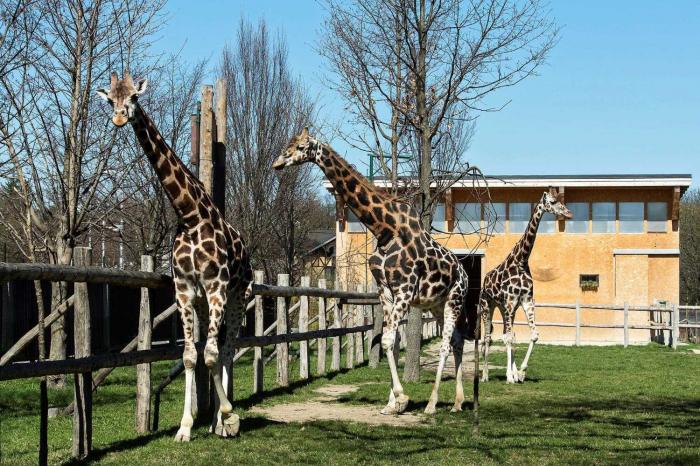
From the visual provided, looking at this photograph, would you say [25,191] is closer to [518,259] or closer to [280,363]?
[280,363]

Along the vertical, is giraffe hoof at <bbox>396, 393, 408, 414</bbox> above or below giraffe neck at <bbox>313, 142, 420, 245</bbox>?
below

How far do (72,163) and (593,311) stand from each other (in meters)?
27.6

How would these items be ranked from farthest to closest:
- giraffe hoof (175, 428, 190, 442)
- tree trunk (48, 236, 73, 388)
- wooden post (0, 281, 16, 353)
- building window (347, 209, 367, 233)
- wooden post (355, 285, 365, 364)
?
1. building window (347, 209, 367, 233)
2. wooden post (355, 285, 365, 364)
3. wooden post (0, 281, 16, 353)
4. tree trunk (48, 236, 73, 388)
5. giraffe hoof (175, 428, 190, 442)

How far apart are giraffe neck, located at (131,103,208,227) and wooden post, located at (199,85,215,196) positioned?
5.48ft

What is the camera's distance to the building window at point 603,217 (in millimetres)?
38406

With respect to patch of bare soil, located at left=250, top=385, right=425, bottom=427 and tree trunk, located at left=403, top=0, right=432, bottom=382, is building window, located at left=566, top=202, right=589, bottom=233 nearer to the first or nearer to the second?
tree trunk, located at left=403, top=0, right=432, bottom=382

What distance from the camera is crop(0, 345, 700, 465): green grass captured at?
25.0 feet

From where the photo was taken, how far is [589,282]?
1499 inches

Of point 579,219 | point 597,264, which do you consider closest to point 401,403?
point 597,264

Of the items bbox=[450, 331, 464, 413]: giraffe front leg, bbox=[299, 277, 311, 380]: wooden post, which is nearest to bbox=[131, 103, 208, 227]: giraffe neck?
bbox=[450, 331, 464, 413]: giraffe front leg

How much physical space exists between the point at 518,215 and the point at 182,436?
1258 inches

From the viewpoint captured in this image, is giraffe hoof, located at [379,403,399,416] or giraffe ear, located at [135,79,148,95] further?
giraffe hoof, located at [379,403,399,416]

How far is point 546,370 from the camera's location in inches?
700

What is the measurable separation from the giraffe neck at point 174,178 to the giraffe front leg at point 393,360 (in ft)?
10.3
